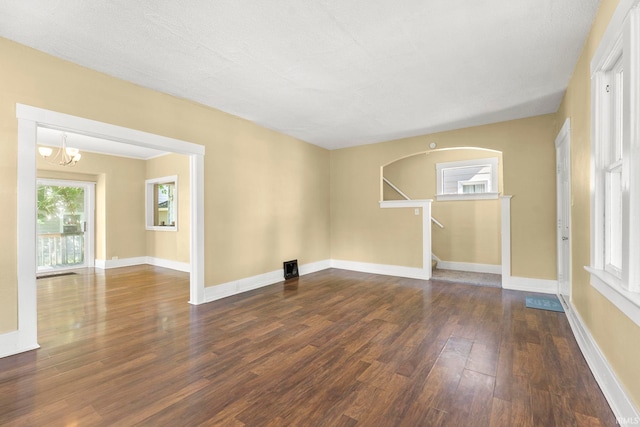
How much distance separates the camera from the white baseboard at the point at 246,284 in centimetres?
399

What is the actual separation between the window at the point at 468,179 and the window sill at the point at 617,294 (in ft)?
12.9

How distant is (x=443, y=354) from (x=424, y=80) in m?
2.71

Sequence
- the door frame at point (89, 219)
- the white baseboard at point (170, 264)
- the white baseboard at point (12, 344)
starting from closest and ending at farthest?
the white baseboard at point (12, 344)
the white baseboard at point (170, 264)
the door frame at point (89, 219)

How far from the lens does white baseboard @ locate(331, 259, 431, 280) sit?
17.3 ft

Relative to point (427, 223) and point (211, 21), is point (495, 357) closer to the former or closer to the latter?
point (427, 223)

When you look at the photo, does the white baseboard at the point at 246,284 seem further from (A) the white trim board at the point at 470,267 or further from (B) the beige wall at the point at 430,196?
(A) the white trim board at the point at 470,267

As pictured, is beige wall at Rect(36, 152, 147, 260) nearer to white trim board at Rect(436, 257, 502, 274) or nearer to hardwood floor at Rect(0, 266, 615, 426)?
hardwood floor at Rect(0, 266, 615, 426)

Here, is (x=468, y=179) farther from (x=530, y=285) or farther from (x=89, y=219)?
(x=89, y=219)

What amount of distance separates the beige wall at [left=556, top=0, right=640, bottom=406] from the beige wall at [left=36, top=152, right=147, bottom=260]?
7.97m

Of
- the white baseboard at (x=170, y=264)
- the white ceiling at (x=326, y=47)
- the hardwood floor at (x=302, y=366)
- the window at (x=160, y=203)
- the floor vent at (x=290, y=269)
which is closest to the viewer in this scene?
the hardwood floor at (x=302, y=366)

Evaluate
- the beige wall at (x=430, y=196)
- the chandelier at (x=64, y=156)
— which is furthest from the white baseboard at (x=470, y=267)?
the chandelier at (x=64, y=156)

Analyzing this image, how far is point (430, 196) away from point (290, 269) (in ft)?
11.3

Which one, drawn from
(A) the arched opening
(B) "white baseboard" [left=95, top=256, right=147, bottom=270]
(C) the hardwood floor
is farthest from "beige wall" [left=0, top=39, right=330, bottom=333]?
(A) the arched opening

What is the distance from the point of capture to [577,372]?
6.98ft
